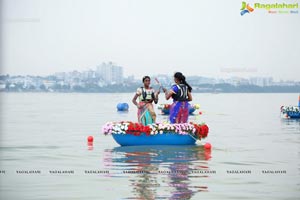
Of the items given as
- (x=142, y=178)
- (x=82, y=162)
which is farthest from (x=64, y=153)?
(x=142, y=178)

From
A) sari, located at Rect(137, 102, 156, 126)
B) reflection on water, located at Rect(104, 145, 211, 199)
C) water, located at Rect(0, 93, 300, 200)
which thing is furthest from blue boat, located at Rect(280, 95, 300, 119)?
sari, located at Rect(137, 102, 156, 126)

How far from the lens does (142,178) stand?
12773mm

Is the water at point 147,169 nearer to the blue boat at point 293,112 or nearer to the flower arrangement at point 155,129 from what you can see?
the flower arrangement at point 155,129

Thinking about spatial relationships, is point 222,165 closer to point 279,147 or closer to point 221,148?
point 221,148

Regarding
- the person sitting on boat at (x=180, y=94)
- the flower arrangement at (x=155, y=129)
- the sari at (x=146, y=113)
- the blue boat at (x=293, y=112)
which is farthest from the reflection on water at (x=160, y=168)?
the blue boat at (x=293, y=112)

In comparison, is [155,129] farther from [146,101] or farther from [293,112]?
[293,112]

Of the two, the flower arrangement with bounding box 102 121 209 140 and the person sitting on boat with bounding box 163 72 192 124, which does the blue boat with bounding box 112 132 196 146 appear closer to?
the flower arrangement with bounding box 102 121 209 140

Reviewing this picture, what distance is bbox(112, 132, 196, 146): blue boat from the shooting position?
58.1 ft

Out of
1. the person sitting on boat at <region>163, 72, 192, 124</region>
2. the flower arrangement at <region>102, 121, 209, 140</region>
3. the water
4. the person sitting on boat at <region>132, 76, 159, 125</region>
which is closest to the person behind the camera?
the water

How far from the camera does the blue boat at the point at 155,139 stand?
1771cm

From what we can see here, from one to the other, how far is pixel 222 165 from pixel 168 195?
4.28m

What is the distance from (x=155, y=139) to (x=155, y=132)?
0.75ft

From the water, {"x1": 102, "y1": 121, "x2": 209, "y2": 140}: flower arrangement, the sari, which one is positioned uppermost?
the sari

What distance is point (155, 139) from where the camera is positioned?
17734 mm
